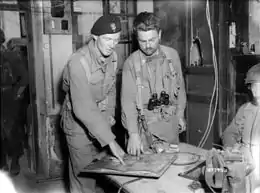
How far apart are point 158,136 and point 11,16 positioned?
6.26 meters

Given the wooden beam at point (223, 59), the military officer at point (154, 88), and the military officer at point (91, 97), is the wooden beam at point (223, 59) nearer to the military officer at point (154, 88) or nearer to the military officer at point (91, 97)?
the military officer at point (154, 88)

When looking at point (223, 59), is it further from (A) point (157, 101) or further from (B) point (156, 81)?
(A) point (157, 101)

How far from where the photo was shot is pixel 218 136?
13.7 feet

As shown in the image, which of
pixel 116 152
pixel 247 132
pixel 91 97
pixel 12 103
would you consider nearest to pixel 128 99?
pixel 91 97

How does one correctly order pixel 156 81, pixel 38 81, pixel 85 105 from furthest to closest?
1. pixel 38 81
2. pixel 156 81
3. pixel 85 105

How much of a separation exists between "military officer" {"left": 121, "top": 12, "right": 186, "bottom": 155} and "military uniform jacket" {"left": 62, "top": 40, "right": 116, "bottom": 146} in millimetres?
206

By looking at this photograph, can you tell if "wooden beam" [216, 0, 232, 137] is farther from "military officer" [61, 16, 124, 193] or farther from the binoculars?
"military officer" [61, 16, 124, 193]

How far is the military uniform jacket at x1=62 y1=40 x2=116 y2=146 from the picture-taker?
111 inches

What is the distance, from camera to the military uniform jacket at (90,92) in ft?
9.27

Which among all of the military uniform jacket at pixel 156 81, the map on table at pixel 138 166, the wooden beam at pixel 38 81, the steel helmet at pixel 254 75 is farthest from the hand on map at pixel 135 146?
the wooden beam at pixel 38 81

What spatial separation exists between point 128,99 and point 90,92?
0.53 m

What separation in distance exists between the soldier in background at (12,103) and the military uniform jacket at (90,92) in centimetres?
259

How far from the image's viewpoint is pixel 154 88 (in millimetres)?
3404

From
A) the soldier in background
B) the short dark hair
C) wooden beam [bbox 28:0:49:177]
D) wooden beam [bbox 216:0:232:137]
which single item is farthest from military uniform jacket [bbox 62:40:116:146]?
the soldier in background
